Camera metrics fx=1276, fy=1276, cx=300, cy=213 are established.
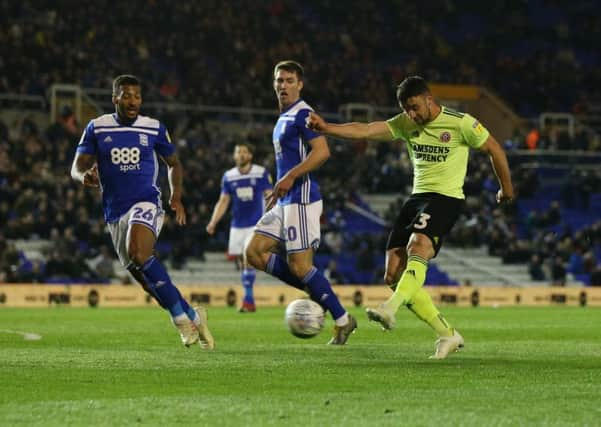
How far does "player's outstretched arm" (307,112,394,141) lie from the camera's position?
1053cm

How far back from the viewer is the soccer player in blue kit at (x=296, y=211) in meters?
11.9

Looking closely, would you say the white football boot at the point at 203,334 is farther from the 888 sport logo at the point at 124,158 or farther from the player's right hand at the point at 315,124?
the player's right hand at the point at 315,124

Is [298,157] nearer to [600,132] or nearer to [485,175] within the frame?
[485,175]

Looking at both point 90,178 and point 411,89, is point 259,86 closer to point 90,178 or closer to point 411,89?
point 90,178

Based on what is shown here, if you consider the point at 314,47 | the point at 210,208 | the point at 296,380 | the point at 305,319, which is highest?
the point at 314,47

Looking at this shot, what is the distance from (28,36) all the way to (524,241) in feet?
45.7

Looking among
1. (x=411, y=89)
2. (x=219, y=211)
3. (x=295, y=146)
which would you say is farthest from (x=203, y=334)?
(x=219, y=211)

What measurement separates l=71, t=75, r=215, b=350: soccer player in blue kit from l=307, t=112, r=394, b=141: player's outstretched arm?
1.64 metres

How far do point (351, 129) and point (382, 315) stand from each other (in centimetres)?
194

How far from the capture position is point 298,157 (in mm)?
11992

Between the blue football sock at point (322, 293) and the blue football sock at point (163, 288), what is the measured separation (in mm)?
1409

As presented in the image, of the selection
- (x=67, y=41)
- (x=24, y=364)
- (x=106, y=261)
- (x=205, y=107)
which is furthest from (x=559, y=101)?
(x=24, y=364)

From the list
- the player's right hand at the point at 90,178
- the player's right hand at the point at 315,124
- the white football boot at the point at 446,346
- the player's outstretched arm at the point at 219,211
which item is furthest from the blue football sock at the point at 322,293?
the player's outstretched arm at the point at 219,211

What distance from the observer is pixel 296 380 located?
335 inches
